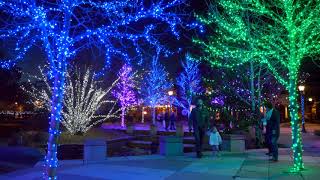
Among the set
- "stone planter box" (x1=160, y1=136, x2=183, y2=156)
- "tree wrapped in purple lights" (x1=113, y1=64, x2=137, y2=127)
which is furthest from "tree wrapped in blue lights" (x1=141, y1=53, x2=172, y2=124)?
"stone planter box" (x1=160, y1=136, x2=183, y2=156)

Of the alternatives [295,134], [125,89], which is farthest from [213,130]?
[125,89]

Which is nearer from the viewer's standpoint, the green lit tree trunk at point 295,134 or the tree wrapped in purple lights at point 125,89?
the green lit tree trunk at point 295,134

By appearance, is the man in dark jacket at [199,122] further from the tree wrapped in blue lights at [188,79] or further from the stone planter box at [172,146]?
the tree wrapped in blue lights at [188,79]

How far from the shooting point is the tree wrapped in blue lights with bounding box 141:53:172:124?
5331 centimetres

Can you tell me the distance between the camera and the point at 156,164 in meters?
14.0

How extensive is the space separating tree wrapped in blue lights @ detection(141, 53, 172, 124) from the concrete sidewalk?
37.8m

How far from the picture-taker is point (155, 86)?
54.1 meters

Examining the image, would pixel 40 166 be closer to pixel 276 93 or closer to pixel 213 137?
pixel 213 137

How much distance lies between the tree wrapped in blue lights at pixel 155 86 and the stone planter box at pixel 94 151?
37570 millimetres

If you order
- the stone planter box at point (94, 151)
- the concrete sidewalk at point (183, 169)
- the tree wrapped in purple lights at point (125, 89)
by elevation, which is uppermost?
the tree wrapped in purple lights at point (125, 89)

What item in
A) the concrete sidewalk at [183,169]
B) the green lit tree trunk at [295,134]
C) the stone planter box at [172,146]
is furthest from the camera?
the stone planter box at [172,146]

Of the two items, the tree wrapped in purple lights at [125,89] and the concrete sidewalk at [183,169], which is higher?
the tree wrapped in purple lights at [125,89]

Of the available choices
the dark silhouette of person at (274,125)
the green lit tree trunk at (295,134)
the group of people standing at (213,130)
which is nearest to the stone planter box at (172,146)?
the group of people standing at (213,130)

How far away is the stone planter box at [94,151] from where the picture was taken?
48.5 ft
